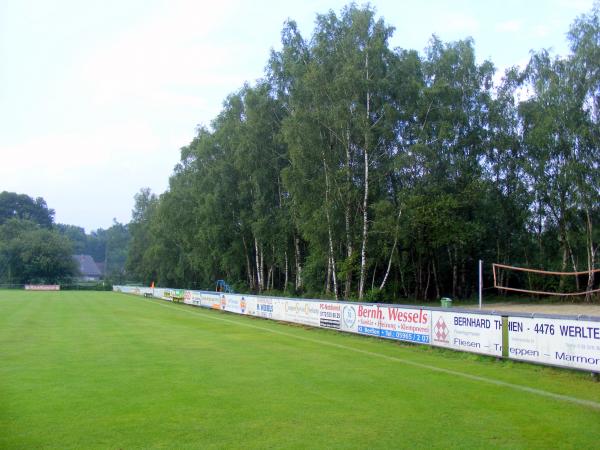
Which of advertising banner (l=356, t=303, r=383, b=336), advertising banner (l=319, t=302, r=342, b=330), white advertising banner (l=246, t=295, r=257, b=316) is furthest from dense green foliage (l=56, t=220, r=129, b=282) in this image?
advertising banner (l=356, t=303, r=383, b=336)

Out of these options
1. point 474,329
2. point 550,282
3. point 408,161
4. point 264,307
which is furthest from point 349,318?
point 550,282

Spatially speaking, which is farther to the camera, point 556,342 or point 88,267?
point 88,267

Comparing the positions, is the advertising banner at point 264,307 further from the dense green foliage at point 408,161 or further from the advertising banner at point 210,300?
the advertising banner at point 210,300

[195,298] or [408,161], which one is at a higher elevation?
[408,161]

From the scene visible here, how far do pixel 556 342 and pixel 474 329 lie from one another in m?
2.94

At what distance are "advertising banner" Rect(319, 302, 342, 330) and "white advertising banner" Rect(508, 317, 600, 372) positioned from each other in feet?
31.9

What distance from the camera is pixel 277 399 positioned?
9.35m

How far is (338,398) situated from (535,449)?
3677 mm

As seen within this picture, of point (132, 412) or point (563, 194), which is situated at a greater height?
point (563, 194)

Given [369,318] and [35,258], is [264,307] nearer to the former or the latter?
[369,318]

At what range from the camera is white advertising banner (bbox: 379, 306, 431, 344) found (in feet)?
57.3

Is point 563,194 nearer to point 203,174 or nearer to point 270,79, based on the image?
point 270,79

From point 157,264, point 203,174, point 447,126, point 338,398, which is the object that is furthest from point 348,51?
point 157,264

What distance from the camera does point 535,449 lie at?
6.64 meters
